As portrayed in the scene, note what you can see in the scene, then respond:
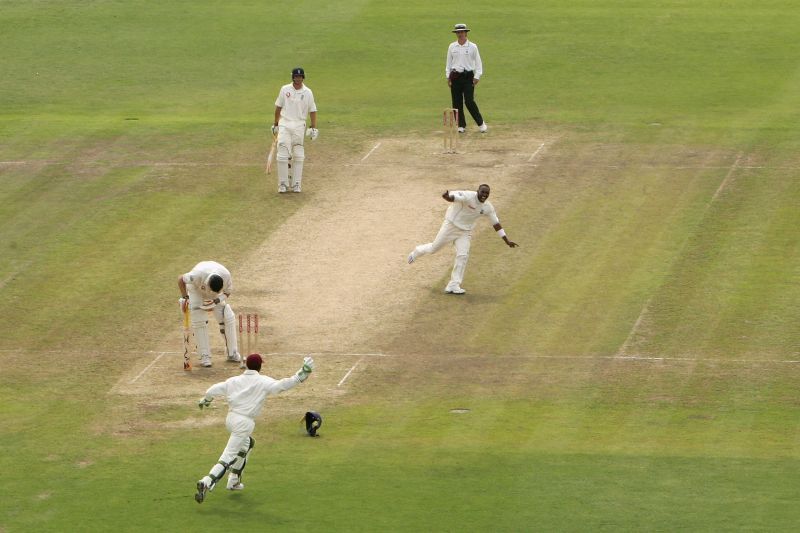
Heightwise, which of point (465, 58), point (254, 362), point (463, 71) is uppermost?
point (465, 58)

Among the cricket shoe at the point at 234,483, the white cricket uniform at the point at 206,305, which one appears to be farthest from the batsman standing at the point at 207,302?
the cricket shoe at the point at 234,483

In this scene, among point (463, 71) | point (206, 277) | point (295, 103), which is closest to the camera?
point (206, 277)

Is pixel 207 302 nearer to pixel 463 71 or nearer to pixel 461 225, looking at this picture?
pixel 461 225

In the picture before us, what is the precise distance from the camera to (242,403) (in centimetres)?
2184

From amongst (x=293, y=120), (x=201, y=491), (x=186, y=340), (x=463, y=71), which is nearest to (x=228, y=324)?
(x=186, y=340)

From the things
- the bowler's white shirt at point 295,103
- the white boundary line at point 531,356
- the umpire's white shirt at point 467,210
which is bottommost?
the white boundary line at point 531,356

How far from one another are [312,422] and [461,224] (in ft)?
23.0

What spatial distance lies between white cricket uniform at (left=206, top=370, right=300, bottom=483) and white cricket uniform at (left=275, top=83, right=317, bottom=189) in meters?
13.3

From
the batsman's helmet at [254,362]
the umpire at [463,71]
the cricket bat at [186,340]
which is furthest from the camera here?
the umpire at [463,71]

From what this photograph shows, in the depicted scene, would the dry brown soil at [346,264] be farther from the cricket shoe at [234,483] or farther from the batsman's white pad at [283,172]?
the cricket shoe at [234,483]

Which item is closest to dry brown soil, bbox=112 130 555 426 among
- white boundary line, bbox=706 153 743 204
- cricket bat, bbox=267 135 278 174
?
cricket bat, bbox=267 135 278 174

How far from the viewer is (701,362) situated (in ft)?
88.5

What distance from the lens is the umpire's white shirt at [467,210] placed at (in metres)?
29.7

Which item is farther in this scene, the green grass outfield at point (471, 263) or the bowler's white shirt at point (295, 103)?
the bowler's white shirt at point (295, 103)
